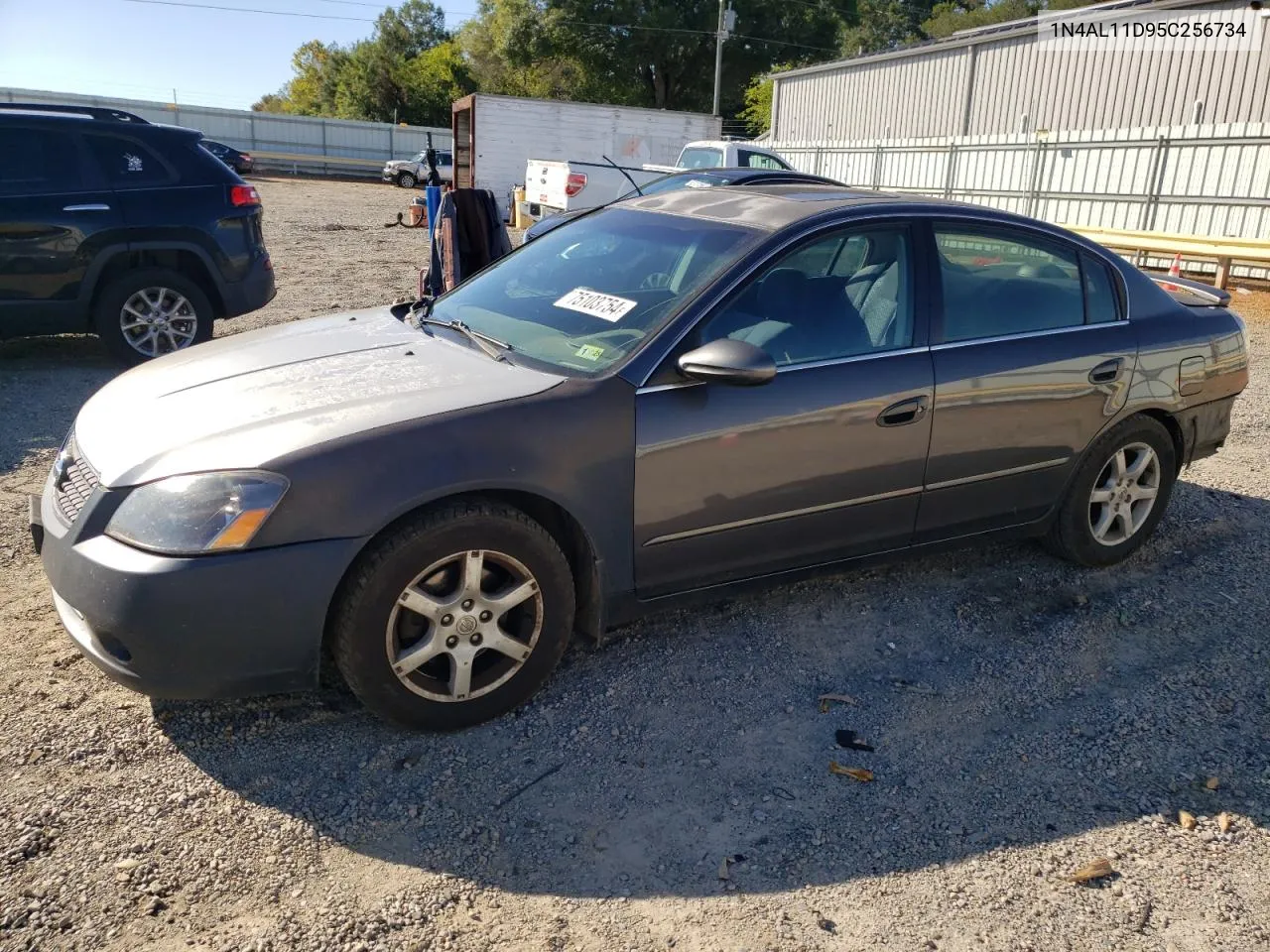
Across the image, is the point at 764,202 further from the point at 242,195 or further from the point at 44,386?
the point at 44,386

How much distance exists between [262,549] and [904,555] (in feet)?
7.99

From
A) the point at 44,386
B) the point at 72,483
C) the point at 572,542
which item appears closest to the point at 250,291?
the point at 44,386

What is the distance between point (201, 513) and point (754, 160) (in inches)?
591

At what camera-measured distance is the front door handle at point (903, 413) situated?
360cm

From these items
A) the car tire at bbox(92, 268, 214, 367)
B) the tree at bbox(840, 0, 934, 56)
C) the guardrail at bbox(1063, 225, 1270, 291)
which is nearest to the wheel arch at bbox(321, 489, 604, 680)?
the car tire at bbox(92, 268, 214, 367)

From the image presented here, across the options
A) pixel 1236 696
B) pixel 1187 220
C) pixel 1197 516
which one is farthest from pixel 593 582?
pixel 1187 220

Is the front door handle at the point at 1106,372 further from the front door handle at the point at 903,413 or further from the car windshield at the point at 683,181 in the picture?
the car windshield at the point at 683,181

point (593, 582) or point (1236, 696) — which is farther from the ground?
point (593, 582)

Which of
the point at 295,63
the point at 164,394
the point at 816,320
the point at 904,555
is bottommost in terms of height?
the point at 904,555

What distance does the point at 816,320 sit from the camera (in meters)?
3.62

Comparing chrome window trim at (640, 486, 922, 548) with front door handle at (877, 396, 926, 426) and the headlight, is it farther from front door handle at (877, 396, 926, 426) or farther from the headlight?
the headlight

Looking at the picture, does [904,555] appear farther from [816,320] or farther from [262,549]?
[262,549]

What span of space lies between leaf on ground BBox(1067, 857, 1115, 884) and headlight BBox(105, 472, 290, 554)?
7.85 ft

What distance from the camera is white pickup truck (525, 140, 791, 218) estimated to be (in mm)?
15500
